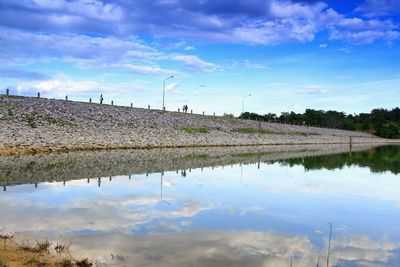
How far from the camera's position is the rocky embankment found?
4397 centimetres

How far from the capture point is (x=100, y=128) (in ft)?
184

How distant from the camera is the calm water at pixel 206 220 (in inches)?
445

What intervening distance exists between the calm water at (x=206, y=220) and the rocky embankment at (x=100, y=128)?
18684 millimetres

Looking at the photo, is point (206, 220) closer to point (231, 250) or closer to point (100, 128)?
point (231, 250)

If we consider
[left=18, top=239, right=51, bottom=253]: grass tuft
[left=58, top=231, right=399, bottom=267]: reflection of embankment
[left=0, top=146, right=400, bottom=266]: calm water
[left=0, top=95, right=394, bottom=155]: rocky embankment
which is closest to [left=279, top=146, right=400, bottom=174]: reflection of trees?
[left=0, top=146, right=400, bottom=266]: calm water

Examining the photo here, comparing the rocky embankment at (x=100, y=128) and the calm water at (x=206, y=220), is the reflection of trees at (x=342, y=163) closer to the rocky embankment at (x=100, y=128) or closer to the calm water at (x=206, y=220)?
the calm water at (x=206, y=220)

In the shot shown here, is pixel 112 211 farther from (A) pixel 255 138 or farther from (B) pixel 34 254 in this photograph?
(A) pixel 255 138

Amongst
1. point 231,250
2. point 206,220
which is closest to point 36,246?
point 231,250

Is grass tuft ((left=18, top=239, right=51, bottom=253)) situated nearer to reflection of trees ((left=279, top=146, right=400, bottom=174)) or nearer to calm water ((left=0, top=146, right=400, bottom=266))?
calm water ((left=0, top=146, right=400, bottom=266))

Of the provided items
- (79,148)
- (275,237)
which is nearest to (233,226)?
(275,237)

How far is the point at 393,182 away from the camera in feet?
102

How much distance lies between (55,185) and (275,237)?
13404 mm

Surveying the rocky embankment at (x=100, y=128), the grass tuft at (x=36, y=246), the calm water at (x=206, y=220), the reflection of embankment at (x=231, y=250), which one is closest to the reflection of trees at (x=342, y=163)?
the calm water at (x=206, y=220)

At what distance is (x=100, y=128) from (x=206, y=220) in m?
42.8
